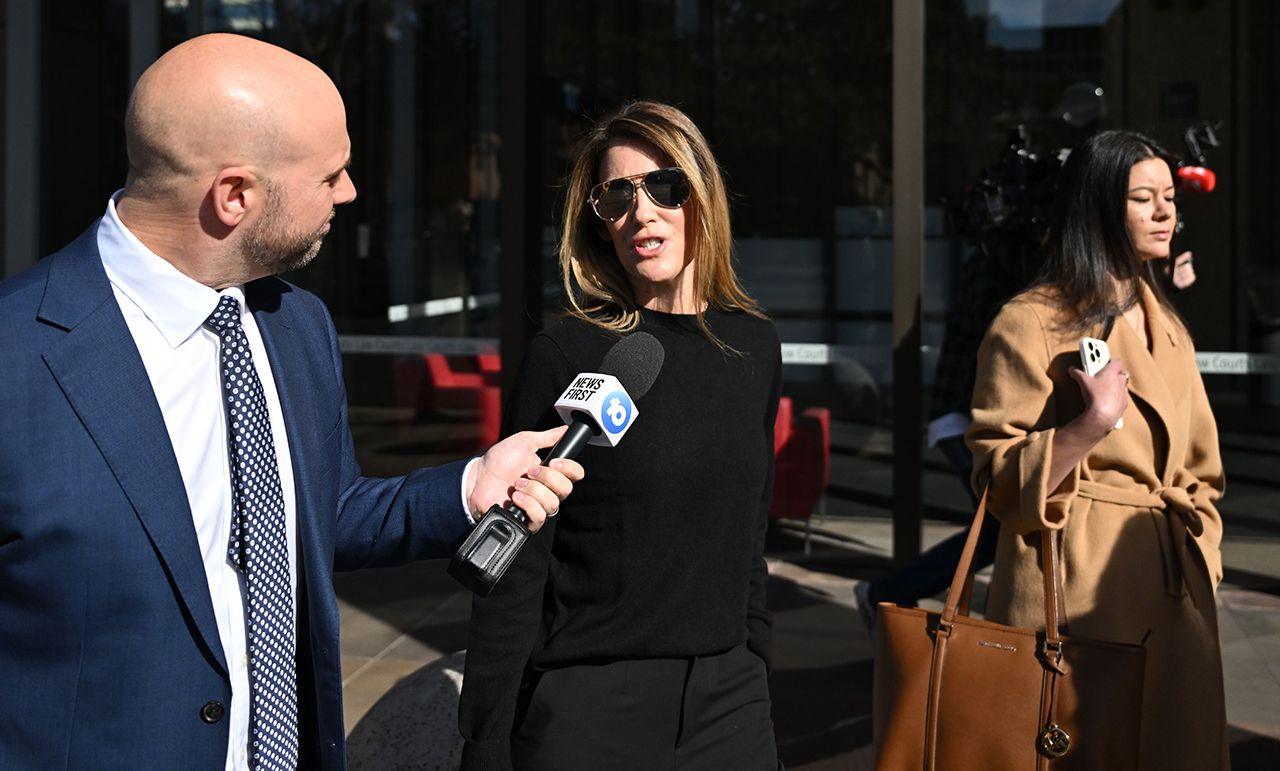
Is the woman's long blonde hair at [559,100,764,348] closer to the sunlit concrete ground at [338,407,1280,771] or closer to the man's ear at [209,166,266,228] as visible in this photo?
the man's ear at [209,166,266,228]

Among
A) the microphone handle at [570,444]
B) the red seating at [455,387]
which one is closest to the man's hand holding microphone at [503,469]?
the microphone handle at [570,444]

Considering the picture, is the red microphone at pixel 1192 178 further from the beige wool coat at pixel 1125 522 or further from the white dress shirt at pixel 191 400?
the white dress shirt at pixel 191 400

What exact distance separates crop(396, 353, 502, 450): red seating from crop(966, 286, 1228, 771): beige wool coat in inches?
202

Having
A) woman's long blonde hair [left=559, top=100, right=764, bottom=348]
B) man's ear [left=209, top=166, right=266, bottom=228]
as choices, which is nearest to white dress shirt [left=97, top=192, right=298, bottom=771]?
man's ear [left=209, top=166, right=266, bottom=228]

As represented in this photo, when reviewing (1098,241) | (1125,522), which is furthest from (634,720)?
(1098,241)

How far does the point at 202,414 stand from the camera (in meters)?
2.03

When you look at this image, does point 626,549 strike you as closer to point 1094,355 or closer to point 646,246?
point 646,246

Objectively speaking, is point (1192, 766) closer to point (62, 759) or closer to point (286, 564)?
point (286, 564)

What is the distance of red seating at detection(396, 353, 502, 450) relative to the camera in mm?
8414

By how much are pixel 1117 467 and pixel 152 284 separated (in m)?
2.36

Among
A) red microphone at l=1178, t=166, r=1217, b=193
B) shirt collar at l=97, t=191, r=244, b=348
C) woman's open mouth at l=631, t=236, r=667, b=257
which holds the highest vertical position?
red microphone at l=1178, t=166, r=1217, b=193

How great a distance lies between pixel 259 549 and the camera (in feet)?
6.66

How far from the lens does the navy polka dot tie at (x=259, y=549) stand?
203cm

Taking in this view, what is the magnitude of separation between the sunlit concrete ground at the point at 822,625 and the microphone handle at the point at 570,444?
1.97 m
